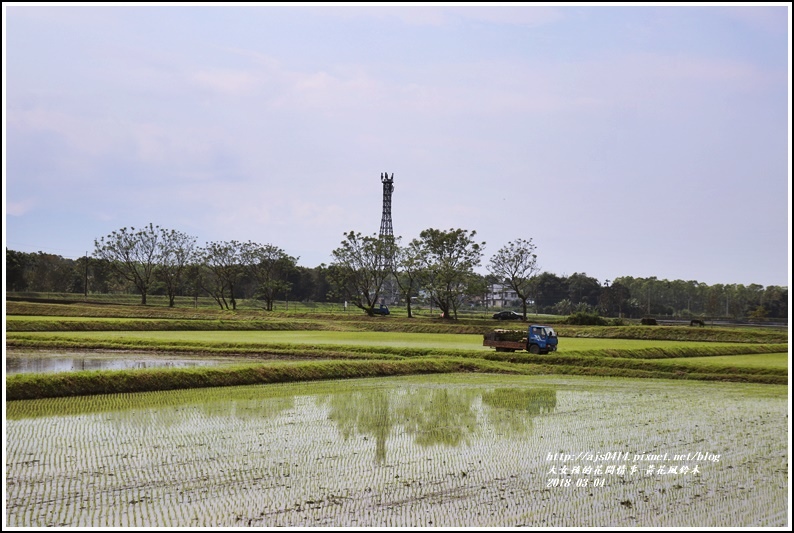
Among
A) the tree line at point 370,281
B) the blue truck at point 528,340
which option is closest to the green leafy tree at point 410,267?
the tree line at point 370,281

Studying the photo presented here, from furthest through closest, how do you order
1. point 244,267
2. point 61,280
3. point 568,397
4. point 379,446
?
point 61,280
point 244,267
point 568,397
point 379,446

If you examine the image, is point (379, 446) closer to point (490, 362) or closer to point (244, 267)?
point (490, 362)

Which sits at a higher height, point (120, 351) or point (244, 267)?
point (244, 267)

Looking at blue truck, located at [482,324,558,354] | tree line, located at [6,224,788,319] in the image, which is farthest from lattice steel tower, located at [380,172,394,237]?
blue truck, located at [482,324,558,354]

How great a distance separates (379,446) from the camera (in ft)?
41.6

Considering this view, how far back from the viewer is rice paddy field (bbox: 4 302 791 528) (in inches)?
354

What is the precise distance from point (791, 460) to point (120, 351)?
1067 inches

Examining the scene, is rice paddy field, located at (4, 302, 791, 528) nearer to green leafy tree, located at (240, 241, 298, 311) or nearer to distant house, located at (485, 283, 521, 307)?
green leafy tree, located at (240, 241, 298, 311)

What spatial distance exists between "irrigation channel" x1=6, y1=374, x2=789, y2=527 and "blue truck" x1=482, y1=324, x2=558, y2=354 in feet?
45.5

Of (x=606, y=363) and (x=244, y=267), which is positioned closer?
(x=606, y=363)

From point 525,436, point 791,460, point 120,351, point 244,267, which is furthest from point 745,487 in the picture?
point 244,267

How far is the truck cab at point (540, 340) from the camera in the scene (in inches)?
1294

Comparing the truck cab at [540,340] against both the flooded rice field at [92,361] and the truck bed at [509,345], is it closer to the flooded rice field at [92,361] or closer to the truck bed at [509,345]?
the truck bed at [509,345]

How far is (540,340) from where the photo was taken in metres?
32.9
